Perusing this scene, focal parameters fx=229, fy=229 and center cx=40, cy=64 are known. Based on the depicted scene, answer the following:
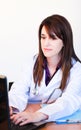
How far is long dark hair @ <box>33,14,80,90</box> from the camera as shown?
1.44m

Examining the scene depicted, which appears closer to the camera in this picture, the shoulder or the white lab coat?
the white lab coat

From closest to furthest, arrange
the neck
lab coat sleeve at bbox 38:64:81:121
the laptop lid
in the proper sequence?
the laptop lid < lab coat sleeve at bbox 38:64:81:121 < the neck

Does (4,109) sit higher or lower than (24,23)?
lower

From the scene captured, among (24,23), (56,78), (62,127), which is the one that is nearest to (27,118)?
(62,127)

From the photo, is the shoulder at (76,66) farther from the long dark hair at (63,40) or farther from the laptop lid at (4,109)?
the laptop lid at (4,109)

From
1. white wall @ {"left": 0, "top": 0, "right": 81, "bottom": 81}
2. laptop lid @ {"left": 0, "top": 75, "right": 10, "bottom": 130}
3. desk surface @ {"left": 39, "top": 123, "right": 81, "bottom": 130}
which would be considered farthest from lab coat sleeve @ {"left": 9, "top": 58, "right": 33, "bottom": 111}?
white wall @ {"left": 0, "top": 0, "right": 81, "bottom": 81}

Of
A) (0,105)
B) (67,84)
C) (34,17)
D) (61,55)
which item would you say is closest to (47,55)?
(61,55)

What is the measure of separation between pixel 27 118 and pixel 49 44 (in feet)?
1.68

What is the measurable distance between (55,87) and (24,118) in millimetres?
394

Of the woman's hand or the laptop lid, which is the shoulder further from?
the laptop lid

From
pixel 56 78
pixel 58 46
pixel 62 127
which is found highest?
pixel 58 46

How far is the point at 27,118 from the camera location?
1.16m

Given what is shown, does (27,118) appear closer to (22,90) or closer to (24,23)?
(22,90)

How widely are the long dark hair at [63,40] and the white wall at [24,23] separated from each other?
0.90m
